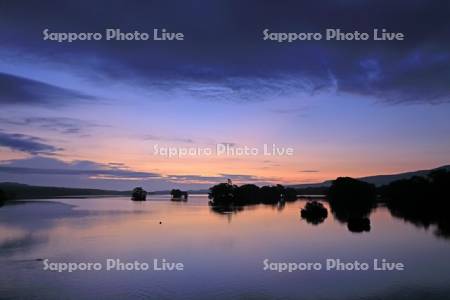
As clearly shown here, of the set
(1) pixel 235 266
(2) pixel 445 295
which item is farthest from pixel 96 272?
(2) pixel 445 295

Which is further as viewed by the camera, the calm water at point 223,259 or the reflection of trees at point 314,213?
the reflection of trees at point 314,213

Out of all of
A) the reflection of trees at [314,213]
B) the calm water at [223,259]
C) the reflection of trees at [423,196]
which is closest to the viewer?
the calm water at [223,259]

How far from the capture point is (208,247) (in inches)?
2108

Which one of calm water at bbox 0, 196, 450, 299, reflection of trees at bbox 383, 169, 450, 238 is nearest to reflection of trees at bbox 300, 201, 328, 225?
reflection of trees at bbox 383, 169, 450, 238

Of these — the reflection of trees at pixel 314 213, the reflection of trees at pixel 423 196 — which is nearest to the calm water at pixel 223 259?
the reflection of trees at pixel 314 213

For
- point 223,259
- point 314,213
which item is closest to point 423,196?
point 314,213

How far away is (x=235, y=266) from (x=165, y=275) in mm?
7251

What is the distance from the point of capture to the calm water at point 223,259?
103ft

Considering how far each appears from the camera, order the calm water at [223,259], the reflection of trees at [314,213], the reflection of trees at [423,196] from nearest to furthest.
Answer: the calm water at [223,259], the reflection of trees at [314,213], the reflection of trees at [423,196]

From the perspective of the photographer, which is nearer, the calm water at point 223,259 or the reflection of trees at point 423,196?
the calm water at point 223,259

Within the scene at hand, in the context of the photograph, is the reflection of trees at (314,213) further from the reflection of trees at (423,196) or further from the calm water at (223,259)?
the calm water at (223,259)

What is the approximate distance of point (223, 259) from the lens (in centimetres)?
4481

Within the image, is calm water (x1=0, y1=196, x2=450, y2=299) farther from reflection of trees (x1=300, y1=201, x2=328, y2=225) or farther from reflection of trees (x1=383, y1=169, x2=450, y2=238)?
reflection of trees (x1=383, y1=169, x2=450, y2=238)

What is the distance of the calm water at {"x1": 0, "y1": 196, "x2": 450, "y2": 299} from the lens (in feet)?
103
